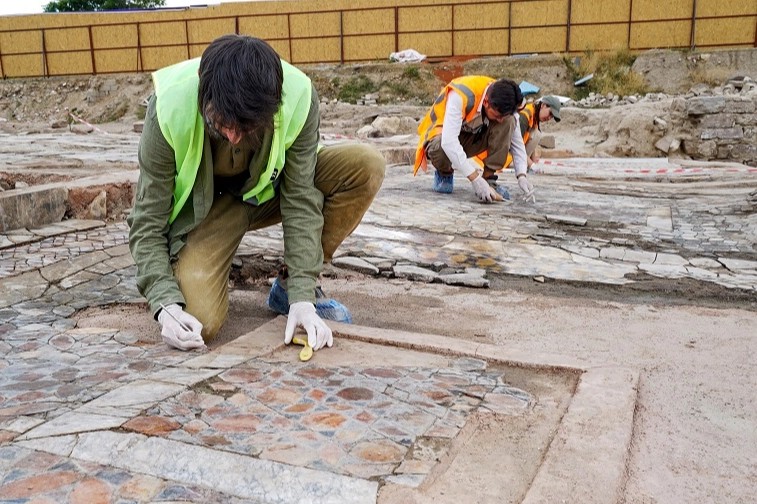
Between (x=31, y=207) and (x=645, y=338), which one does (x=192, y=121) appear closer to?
(x=645, y=338)

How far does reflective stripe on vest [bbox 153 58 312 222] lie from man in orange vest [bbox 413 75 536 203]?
3.18 meters

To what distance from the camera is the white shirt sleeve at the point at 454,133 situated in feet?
18.5

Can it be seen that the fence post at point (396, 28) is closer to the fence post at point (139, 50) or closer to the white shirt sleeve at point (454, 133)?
the fence post at point (139, 50)

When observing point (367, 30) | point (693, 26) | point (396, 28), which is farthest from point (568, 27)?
point (367, 30)

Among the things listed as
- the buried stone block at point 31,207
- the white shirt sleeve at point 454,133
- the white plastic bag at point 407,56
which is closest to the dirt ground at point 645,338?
the buried stone block at point 31,207

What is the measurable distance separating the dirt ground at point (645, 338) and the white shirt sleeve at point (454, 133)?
2062 mm

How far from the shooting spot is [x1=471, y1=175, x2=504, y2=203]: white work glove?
5.76m

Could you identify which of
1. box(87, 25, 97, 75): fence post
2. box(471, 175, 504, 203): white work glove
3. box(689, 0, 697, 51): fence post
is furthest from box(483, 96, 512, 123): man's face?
box(87, 25, 97, 75): fence post

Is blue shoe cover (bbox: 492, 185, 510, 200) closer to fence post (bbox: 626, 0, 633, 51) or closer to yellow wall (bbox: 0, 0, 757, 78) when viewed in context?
yellow wall (bbox: 0, 0, 757, 78)

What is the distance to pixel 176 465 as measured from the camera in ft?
5.20

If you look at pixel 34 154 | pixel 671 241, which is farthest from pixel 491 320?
pixel 34 154

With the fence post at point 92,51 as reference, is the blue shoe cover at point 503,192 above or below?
below

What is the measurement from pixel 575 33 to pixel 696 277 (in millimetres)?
18403

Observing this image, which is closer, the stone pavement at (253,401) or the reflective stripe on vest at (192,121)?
the stone pavement at (253,401)
